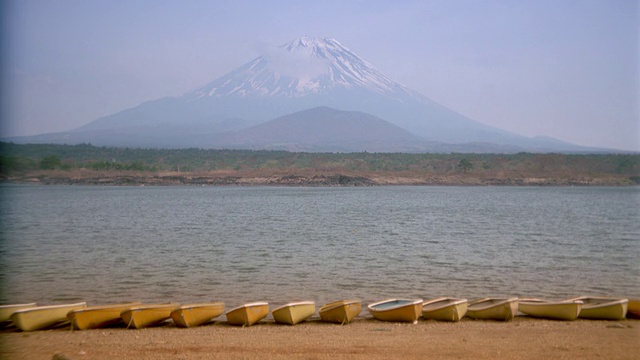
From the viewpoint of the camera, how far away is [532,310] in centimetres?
1229

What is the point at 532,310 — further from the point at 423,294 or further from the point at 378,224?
the point at 378,224

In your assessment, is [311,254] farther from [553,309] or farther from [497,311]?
[553,309]

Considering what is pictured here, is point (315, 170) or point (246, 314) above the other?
point (315, 170)

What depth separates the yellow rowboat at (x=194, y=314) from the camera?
455 inches

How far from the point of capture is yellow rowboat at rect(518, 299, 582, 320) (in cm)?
1189

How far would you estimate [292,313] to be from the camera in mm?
11820

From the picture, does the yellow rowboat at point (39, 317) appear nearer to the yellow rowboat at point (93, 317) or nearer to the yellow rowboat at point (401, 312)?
the yellow rowboat at point (93, 317)

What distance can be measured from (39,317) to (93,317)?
948 millimetres

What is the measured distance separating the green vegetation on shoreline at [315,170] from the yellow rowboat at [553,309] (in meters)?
67.3

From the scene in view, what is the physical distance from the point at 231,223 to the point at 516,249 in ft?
52.0

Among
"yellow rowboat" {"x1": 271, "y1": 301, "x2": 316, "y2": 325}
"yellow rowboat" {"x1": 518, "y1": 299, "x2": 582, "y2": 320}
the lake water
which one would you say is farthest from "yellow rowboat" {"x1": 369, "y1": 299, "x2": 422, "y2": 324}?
the lake water

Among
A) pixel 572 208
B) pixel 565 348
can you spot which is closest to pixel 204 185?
pixel 572 208

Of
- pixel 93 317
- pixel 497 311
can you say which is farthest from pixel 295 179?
pixel 93 317

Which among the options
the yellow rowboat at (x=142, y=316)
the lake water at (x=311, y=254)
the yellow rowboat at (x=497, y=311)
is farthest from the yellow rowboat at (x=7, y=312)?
the yellow rowboat at (x=497, y=311)
